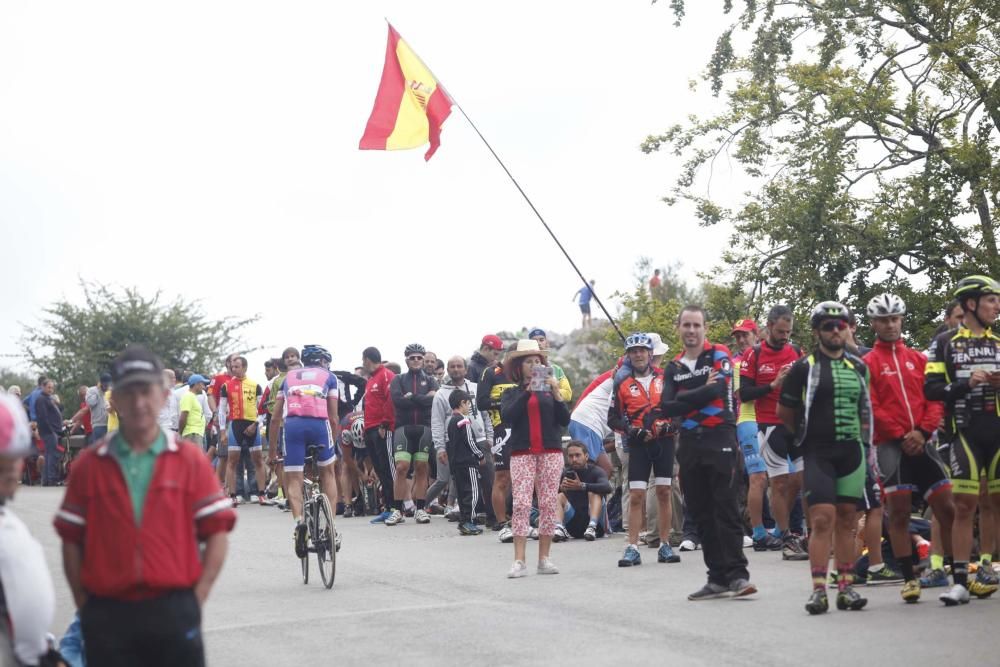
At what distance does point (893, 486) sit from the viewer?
10.7 meters

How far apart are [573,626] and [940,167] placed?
50.3 feet

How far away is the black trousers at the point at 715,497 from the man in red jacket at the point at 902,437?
45.4 inches

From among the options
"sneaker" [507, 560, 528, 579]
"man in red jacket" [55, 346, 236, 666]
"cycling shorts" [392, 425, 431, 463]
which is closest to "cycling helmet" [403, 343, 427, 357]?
"cycling shorts" [392, 425, 431, 463]

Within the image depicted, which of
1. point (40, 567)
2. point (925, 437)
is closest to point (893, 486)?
point (925, 437)

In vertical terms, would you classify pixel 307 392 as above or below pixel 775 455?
above

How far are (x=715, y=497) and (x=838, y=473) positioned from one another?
147 cm

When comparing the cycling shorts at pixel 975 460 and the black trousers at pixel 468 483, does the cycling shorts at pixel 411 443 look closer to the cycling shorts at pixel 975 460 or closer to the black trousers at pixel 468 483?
the black trousers at pixel 468 483

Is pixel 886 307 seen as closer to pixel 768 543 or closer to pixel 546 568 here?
pixel 546 568

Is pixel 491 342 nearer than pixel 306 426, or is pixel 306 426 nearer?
pixel 306 426

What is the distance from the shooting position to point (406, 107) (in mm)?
20359

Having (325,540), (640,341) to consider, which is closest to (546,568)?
(325,540)

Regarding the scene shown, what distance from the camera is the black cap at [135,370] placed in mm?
5207

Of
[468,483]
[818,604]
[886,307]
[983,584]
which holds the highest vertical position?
[886,307]

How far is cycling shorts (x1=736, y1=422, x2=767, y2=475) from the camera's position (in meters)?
13.8
